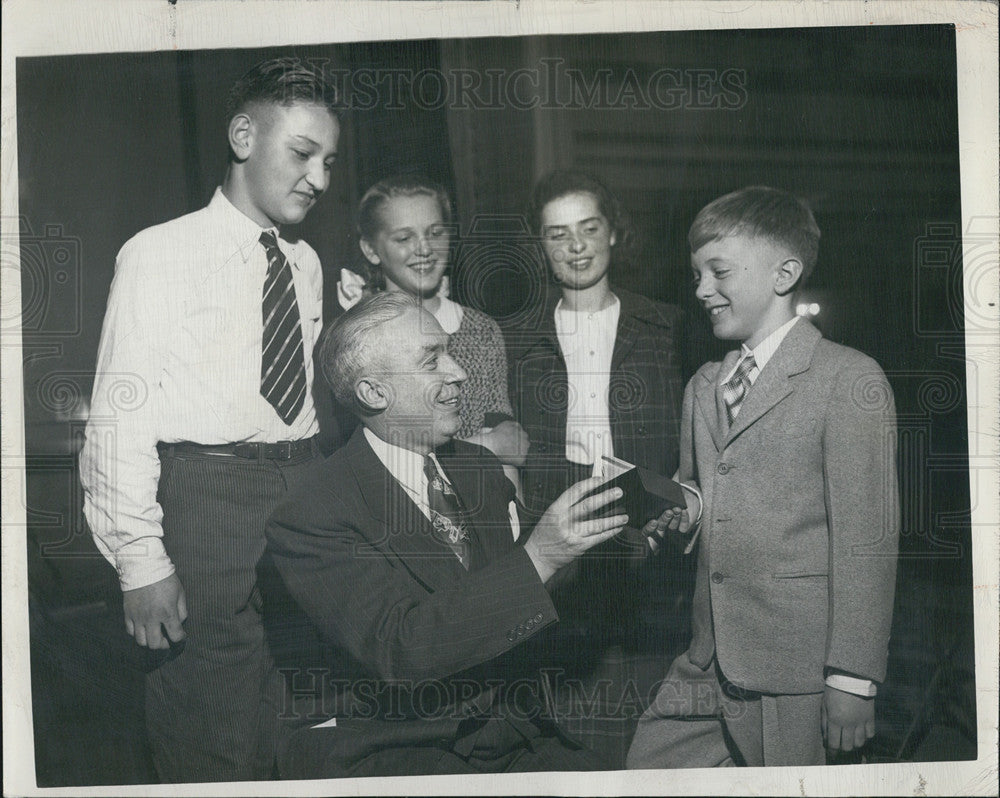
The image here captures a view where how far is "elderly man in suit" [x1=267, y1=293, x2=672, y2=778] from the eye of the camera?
2.93 metres

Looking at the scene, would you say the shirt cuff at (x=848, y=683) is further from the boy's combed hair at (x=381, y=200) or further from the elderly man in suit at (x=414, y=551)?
the boy's combed hair at (x=381, y=200)

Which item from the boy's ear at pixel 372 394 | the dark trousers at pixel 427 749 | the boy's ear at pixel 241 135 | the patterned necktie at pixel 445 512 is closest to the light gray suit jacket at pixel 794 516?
the dark trousers at pixel 427 749

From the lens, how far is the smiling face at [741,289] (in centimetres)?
296

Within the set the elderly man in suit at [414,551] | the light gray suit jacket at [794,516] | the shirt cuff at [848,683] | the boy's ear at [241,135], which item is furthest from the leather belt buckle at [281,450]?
the shirt cuff at [848,683]

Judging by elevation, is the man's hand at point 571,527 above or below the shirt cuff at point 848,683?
above

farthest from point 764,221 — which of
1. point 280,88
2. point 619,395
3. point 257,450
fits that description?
point 257,450

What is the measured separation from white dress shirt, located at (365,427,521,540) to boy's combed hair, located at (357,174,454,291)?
1.76 feet

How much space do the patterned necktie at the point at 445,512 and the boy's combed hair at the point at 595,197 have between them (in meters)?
0.92

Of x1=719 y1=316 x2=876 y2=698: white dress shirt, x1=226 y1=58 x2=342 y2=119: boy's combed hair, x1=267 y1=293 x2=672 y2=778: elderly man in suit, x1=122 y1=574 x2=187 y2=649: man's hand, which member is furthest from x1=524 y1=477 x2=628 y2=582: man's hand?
x1=226 y1=58 x2=342 y2=119: boy's combed hair

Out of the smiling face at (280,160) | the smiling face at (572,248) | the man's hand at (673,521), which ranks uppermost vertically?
the smiling face at (280,160)

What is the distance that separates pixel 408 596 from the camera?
2924 millimetres

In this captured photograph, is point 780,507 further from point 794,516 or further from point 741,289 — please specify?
point 741,289

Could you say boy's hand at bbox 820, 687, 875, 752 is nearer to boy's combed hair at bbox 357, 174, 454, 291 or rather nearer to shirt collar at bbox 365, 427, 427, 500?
shirt collar at bbox 365, 427, 427, 500

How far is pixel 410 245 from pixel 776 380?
1327 mm
